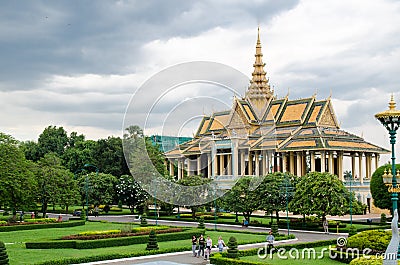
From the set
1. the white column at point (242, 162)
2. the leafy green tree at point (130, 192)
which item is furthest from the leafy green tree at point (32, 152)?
the white column at point (242, 162)

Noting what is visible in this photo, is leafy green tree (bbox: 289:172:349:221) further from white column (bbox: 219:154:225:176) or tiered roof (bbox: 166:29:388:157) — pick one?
white column (bbox: 219:154:225:176)

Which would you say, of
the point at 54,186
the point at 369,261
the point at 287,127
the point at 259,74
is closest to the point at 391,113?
the point at 369,261

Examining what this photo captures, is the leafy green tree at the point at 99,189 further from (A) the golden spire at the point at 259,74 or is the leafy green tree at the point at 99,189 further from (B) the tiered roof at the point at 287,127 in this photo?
(A) the golden spire at the point at 259,74

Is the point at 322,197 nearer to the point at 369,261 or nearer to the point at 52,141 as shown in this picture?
the point at 369,261

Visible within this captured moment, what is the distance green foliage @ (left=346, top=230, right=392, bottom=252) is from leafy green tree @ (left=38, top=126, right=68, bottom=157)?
239ft

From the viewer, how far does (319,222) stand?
4162 centimetres

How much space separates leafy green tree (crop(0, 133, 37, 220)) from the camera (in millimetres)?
41781

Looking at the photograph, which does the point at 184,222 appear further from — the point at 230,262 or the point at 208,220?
the point at 230,262

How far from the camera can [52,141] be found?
302ft

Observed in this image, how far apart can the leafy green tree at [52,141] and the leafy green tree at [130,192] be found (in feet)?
114

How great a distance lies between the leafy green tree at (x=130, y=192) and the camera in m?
56.6

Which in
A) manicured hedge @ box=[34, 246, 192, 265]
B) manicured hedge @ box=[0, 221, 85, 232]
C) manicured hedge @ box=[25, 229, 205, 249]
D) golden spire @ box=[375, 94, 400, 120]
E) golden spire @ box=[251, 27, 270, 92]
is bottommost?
manicured hedge @ box=[34, 246, 192, 265]

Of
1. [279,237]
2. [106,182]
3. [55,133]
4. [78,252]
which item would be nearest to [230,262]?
[78,252]

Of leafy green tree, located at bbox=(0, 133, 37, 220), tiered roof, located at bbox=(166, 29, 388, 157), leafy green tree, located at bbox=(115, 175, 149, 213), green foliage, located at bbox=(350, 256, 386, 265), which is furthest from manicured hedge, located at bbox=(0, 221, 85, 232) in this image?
green foliage, located at bbox=(350, 256, 386, 265)
